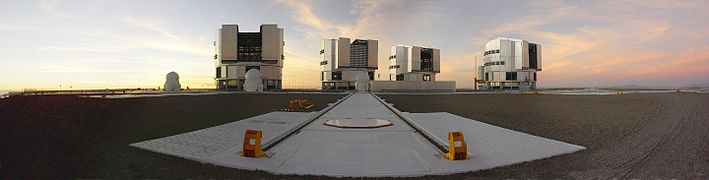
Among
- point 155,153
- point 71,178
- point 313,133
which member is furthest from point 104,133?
point 313,133

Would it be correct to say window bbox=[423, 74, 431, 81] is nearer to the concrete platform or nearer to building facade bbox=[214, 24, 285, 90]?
building facade bbox=[214, 24, 285, 90]

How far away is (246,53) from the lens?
215ft

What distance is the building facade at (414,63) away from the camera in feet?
253

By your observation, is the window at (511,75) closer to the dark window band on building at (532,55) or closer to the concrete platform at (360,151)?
the dark window band on building at (532,55)

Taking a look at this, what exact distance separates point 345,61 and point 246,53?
2033 centimetres

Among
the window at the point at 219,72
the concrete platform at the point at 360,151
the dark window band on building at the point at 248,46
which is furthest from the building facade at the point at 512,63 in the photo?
the concrete platform at the point at 360,151

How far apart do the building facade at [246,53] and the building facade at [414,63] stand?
29.4 m

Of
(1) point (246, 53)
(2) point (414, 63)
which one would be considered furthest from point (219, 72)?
(2) point (414, 63)

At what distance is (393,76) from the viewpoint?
83.0 metres

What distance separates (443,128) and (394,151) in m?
4.25

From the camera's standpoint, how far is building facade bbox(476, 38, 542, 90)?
69.1 meters

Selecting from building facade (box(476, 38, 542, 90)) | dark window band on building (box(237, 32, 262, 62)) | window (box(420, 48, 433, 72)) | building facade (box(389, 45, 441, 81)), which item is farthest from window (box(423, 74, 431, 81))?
dark window band on building (box(237, 32, 262, 62))

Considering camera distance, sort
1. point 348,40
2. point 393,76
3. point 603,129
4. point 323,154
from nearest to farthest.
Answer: point 323,154
point 603,129
point 348,40
point 393,76

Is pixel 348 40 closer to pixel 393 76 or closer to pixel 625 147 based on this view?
pixel 393 76
